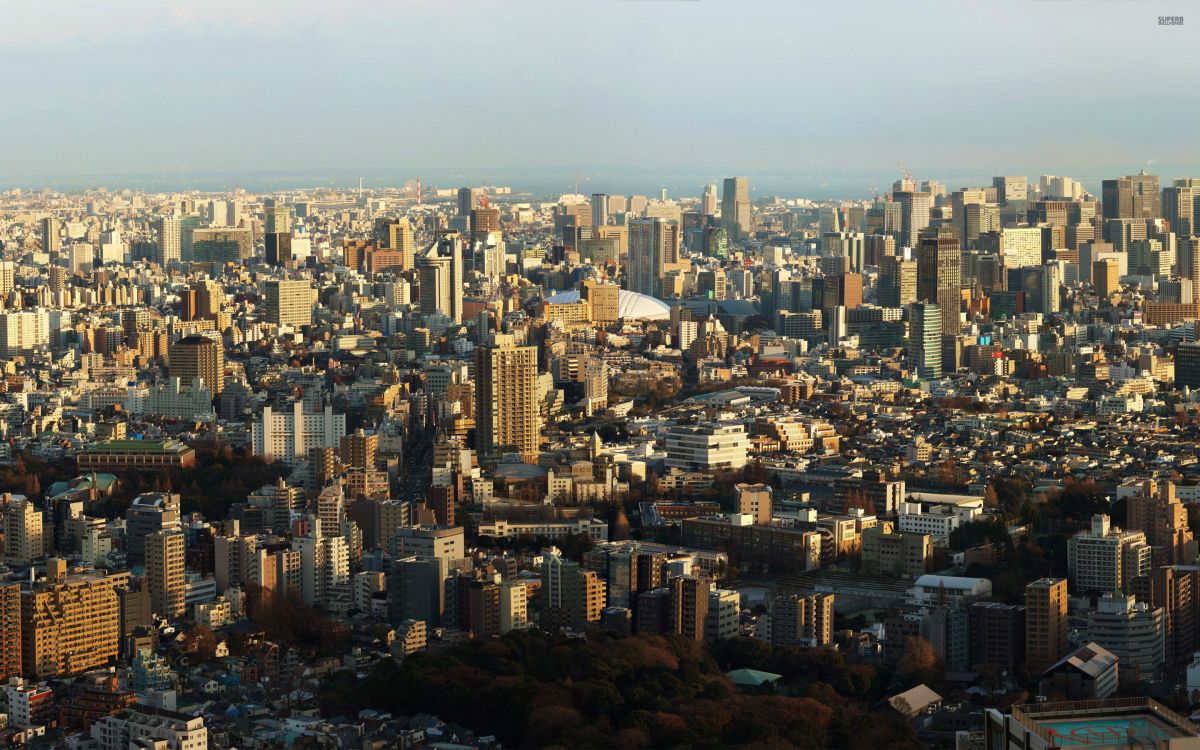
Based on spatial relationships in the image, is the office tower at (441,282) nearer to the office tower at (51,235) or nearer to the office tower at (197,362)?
the office tower at (51,235)

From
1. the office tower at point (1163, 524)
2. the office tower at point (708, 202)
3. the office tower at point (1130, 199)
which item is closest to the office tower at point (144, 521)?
the office tower at point (1163, 524)

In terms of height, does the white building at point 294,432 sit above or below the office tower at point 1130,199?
below

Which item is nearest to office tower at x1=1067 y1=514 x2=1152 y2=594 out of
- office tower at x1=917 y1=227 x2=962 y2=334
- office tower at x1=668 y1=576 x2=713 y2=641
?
office tower at x1=668 y1=576 x2=713 y2=641

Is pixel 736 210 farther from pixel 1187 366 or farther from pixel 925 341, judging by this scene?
pixel 1187 366

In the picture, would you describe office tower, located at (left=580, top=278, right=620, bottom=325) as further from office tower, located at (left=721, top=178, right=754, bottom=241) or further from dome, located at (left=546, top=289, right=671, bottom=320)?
office tower, located at (left=721, top=178, right=754, bottom=241)

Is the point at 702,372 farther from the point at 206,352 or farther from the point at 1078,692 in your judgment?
the point at 1078,692

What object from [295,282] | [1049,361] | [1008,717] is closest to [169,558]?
[1008,717]
